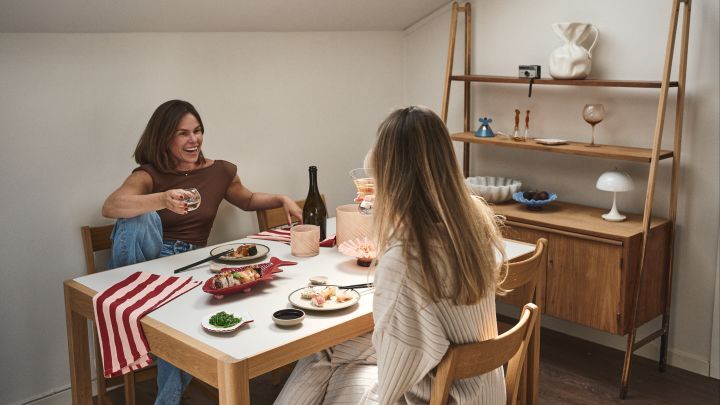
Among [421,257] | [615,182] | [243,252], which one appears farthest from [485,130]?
[421,257]

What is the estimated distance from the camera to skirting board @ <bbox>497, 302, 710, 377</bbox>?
3268 millimetres

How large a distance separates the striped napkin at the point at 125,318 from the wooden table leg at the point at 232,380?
0.36 metres

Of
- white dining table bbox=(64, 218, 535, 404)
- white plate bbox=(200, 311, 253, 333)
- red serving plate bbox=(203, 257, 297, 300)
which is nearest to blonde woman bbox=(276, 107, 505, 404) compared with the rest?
white dining table bbox=(64, 218, 535, 404)

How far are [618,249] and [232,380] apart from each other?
6.31ft

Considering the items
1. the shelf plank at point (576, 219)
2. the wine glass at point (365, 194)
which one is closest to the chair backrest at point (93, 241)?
the wine glass at point (365, 194)

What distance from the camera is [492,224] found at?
1802mm

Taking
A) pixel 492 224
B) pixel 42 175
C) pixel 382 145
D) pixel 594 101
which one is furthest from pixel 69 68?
pixel 594 101

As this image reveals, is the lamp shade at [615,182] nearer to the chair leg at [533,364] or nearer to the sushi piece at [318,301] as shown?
the chair leg at [533,364]

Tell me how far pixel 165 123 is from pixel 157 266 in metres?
0.67

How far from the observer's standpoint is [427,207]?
1668 mm

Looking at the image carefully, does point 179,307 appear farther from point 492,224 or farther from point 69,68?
point 69,68

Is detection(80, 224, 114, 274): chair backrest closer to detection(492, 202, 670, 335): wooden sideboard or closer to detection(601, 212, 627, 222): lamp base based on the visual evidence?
detection(492, 202, 670, 335): wooden sideboard

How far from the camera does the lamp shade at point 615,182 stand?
318 cm

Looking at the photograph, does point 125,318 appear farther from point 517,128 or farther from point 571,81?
point 517,128
